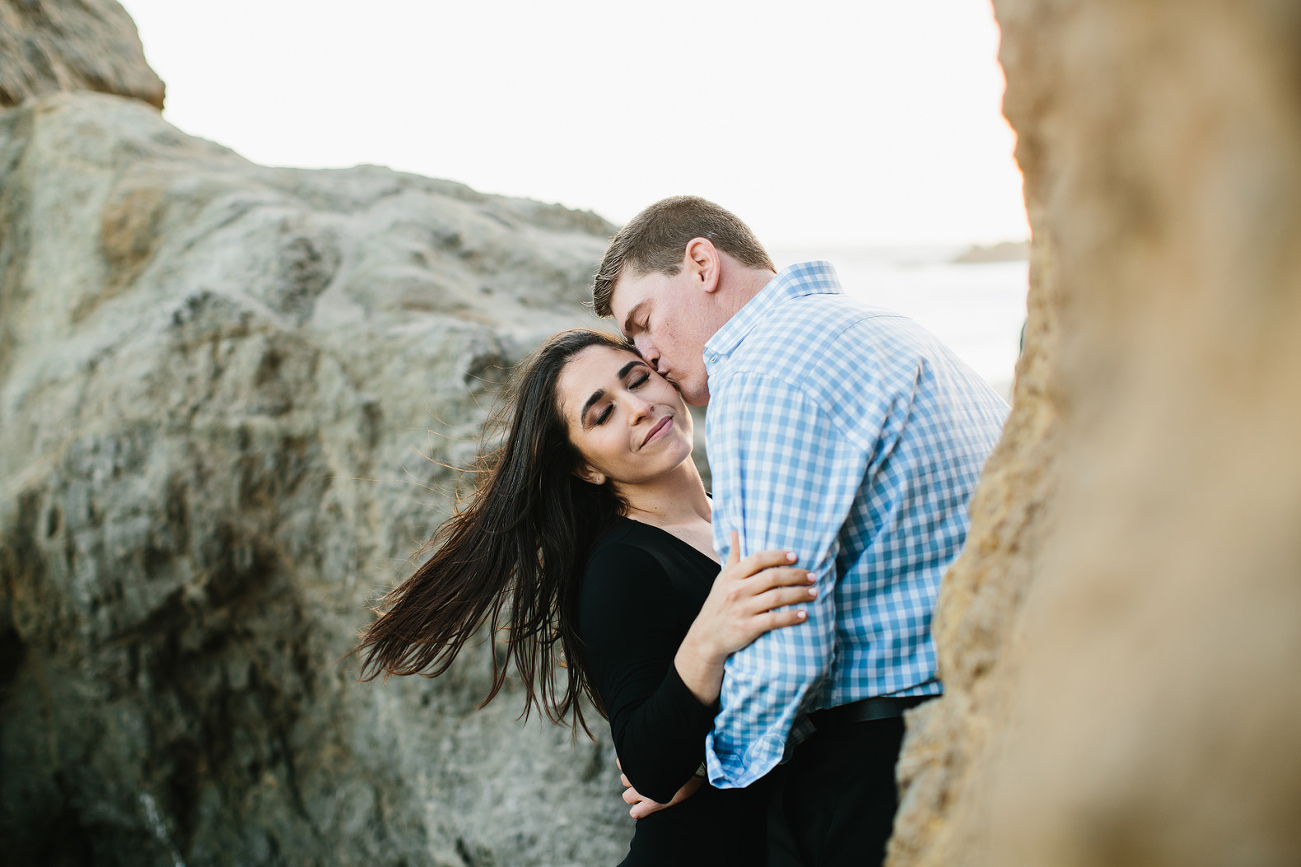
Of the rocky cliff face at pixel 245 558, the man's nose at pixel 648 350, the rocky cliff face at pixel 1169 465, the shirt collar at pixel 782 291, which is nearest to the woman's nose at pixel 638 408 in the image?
the man's nose at pixel 648 350

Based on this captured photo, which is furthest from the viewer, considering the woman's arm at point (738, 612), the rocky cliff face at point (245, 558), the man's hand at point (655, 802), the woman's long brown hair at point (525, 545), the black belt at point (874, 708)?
the rocky cliff face at point (245, 558)

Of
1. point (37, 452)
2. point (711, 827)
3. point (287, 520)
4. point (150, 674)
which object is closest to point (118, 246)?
point (37, 452)

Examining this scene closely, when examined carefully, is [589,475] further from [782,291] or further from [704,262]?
[782,291]

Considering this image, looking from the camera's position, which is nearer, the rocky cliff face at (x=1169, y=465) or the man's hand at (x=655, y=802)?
the rocky cliff face at (x=1169, y=465)

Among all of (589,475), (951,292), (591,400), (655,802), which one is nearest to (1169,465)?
(655,802)

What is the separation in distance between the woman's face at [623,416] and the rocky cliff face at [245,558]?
916mm

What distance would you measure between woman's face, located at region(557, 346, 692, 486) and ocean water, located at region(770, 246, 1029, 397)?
7.84 metres

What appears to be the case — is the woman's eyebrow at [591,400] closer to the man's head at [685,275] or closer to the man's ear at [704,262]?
the man's head at [685,275]

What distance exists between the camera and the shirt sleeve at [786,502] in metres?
1.41

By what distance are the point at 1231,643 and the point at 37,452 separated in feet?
13.4

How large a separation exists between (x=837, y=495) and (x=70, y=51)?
18.2 feet

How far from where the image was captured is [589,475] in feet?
7.93

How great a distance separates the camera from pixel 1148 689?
0.60 m

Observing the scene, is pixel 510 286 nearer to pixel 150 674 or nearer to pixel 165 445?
pixel 165 445
